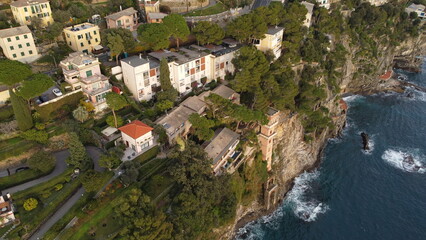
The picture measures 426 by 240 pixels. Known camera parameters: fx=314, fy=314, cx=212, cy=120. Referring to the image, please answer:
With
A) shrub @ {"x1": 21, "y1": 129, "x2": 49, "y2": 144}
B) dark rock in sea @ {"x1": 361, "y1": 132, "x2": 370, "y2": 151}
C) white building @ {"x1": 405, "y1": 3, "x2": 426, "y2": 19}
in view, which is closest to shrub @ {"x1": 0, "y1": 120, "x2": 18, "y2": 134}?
shrub @ {"x1": 21, "y1": 129, "x2": 49, "y2": 144}

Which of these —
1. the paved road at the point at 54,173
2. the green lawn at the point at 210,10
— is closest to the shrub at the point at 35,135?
the paved road at the point at 54,173

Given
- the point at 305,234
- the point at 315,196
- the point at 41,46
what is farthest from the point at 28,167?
the point at 315,196

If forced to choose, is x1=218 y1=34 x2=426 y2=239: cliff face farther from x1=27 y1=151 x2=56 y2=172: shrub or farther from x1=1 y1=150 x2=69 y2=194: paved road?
x1=27 y1=151 x2=56 y2=172: shrub

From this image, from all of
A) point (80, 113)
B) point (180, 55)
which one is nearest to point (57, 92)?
point (80, 113)

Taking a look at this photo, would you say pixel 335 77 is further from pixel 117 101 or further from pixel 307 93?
pixel 117 101

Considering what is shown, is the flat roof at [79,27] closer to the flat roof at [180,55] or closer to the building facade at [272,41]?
the flat roof at [180,55]

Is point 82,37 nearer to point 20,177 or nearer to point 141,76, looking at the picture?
point 141,76
